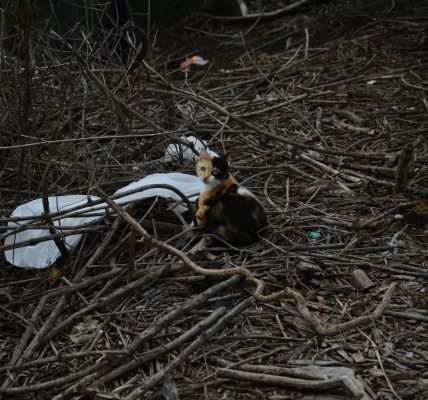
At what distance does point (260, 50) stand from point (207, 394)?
283 inches

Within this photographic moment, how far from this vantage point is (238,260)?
4.52 meters

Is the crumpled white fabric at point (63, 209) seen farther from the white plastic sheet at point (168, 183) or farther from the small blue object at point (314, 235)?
the small blue object at point (314, 235)

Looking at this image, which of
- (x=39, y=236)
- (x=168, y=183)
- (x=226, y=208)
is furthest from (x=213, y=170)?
(x=39, y=236)

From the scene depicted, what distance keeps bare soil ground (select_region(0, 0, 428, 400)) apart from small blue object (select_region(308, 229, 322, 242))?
18 mm

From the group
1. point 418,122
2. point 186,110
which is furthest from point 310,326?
point 186,110

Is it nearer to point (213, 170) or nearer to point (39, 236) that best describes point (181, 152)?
point (213, 170)

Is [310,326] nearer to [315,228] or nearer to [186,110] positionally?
[315,228]

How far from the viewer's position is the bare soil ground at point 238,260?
11.4 feet

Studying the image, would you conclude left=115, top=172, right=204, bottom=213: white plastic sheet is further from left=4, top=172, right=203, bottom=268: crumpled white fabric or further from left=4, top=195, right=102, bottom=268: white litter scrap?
left=4, top=195, right=102, bottom=268: white litter scrap

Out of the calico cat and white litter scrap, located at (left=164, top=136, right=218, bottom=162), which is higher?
the calico cat

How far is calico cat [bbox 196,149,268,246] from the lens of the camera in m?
4.59

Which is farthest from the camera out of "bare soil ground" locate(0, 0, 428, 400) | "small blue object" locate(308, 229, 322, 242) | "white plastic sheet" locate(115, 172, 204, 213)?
"white plastic sheet" locate(115, 172, 204, 213)

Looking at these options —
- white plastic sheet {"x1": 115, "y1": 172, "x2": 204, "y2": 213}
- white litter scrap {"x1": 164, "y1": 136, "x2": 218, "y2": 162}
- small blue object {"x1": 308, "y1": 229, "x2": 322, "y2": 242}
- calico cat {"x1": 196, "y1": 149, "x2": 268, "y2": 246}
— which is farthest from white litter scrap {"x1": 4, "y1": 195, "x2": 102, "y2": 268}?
small blue object {"x1": 308, "y1": 229, "x2": 322, "y2": 242}

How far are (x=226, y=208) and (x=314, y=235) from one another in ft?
2.16
